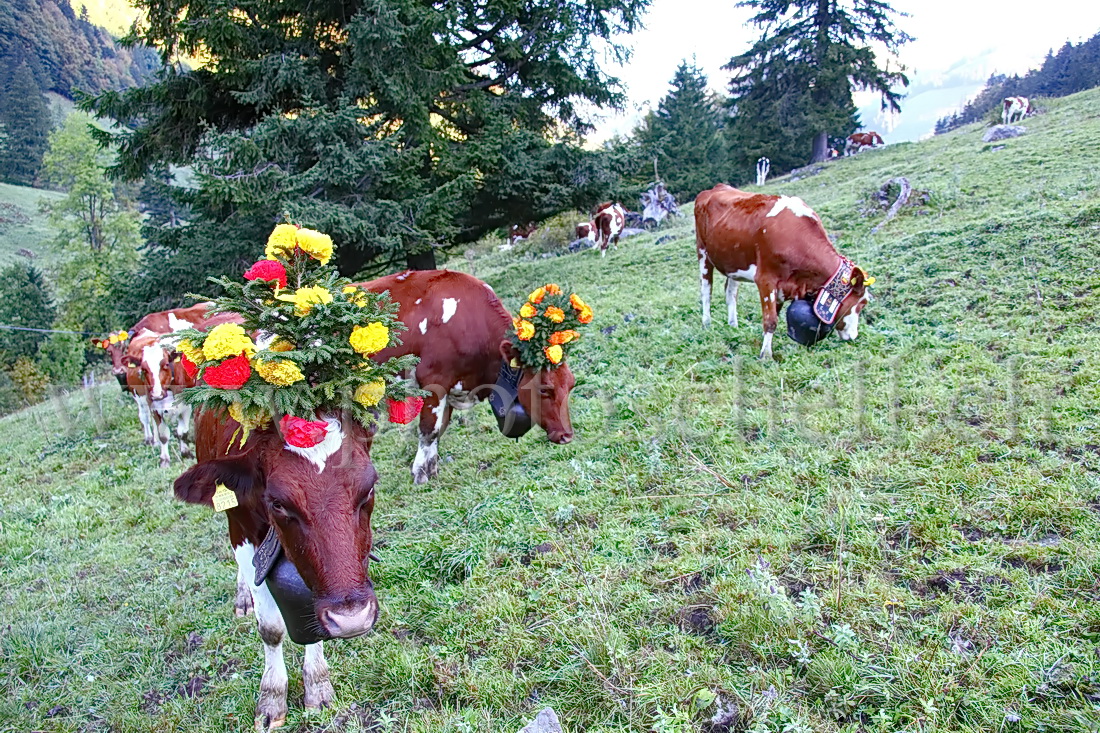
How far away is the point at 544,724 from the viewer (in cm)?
258

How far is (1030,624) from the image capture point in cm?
267

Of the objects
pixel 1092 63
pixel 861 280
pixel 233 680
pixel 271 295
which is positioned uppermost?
pixel 1092 63

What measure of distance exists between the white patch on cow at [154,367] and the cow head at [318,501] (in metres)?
6.91

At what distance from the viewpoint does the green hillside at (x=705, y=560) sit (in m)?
2.65

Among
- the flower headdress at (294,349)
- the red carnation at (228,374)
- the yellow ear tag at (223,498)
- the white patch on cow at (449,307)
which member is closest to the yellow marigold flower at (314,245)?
the flower headdress at (294,349)

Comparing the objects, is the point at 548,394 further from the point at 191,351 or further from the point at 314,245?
the point at 191,351

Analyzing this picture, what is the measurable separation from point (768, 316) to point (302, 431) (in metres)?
6.06

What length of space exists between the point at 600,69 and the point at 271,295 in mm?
15226

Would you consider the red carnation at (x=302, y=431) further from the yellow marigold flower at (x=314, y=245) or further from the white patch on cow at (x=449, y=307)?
the white patch on cow at (x=449, y=307)

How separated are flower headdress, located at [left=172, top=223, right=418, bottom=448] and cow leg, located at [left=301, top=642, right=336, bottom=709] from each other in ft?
4.42

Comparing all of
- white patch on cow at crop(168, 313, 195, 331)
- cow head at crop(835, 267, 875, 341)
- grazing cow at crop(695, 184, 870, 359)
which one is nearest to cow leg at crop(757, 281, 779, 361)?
grazing cow at crop(695, 184, 870, 359)

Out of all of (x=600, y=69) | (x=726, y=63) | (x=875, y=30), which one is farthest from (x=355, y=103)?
(x=875, y=30)

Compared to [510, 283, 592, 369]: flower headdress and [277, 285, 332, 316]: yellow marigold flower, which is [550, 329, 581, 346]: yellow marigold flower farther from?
[277, 285, 332, 316]: yellow marigold flower

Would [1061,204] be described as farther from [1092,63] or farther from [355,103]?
[1092,63]
